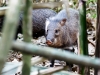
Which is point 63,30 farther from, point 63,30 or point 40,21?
point 40,21

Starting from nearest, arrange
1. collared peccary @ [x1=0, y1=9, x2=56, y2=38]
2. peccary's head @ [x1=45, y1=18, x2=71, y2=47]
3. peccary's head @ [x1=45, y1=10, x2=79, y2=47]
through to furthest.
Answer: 1. peccary's head @ [x1=45, y1=18, x2=71, y2=47]
2. peccary's head @ [x1=45, y1=10, x2=79, y2=47]
3. collared peccary @ [x1=0, y1=9, x2=56, y2=38]

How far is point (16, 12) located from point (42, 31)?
6.25 metres

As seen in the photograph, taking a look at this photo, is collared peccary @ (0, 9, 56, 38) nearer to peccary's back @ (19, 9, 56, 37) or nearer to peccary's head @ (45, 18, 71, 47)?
peccary's back @ (19, 9, 56, 37)

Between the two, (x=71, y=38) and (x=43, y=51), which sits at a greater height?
(x=43, y=51)

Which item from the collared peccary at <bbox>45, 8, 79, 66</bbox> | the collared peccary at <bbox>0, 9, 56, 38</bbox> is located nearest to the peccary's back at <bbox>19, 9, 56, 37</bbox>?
the collared peccary at <bbox>0, 9, 56, 38</bbox>

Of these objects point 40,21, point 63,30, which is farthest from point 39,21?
point 63,30

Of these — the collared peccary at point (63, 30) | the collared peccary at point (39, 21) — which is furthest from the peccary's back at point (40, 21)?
the collared peccary at point (63, 30)

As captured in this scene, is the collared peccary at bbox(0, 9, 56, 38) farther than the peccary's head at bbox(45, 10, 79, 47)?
Yes

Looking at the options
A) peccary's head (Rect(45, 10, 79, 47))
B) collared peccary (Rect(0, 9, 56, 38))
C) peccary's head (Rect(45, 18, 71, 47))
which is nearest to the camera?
peccary's head (Rect(45, 18, 71, 47))

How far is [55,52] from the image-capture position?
0.25 metres

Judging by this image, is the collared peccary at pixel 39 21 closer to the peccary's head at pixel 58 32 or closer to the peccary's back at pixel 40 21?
the peccary's back at pixel 40 21

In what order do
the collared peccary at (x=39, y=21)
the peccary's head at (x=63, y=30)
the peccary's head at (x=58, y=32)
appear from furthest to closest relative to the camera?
the collared peccary at (x=39, y=21) < the peccary's head at (x=63, y=30) < the peccary's head at (x=58, y=32)

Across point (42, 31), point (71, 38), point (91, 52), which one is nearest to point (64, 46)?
point (71, 38)

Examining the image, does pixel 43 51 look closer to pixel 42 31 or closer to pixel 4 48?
pixel 4 48
